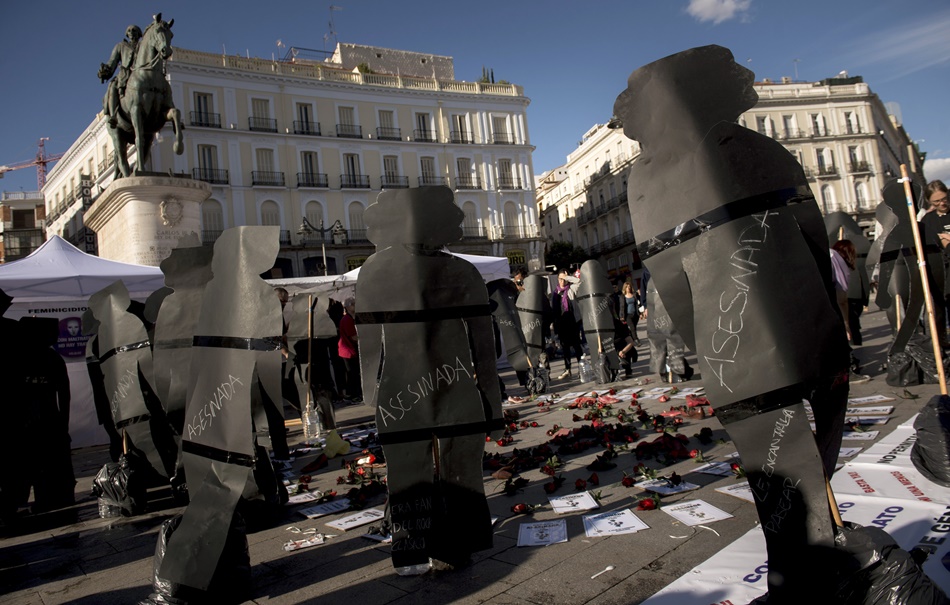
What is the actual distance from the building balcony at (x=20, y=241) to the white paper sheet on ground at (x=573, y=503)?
6497cm

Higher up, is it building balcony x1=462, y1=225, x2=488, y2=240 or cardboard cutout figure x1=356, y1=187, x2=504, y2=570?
building balcony x1=462, y1=225, x2=488, y2=240

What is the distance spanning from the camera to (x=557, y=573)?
3070 mm

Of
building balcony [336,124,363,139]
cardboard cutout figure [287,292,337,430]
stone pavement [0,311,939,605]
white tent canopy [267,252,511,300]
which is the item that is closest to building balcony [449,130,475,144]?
building balcony [336,124,363,139]

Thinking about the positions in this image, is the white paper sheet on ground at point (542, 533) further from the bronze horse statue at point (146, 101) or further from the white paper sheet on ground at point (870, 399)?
the bronze horse statue at point (146, 101)

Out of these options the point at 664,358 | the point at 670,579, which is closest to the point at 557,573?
the point at 670,579

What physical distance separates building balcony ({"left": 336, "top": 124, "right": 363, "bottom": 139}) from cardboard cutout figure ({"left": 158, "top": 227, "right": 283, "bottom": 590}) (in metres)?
41.4

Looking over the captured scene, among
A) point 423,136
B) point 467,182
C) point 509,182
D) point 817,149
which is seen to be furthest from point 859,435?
point 817,149

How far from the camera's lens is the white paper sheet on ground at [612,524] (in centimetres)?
354

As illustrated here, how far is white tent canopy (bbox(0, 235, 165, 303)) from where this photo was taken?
356 inches

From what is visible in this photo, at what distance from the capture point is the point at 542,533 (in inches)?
144

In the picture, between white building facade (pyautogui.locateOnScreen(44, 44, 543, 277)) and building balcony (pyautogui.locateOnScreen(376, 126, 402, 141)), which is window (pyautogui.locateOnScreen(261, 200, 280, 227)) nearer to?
white building facade (pyautogui.locateOnScreen(44, 44, 543, 277))

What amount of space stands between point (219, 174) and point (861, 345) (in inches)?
1454

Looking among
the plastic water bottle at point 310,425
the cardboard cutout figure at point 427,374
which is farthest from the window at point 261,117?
the cardboard cutout figure at point 427,374

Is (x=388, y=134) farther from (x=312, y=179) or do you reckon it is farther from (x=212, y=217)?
(x=212, y=217)
